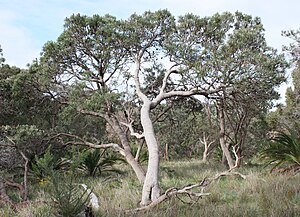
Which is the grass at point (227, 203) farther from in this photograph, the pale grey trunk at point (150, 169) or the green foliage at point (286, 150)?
the green foliage at point (286, 150)

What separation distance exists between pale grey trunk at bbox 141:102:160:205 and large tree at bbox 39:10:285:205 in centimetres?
2

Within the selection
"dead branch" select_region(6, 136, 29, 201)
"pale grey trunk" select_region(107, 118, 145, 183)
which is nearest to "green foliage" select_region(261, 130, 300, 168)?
"pale grey trunk" select_region(107, 118, 145, 183)

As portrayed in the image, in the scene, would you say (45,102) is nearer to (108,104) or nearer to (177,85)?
(108,104)

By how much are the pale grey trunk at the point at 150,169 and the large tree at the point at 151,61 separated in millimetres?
24

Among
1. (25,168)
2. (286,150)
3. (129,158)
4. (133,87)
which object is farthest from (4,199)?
(286,150)

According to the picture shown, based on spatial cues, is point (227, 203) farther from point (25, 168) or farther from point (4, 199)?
point (25, 168)

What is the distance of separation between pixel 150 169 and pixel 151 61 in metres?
4.42

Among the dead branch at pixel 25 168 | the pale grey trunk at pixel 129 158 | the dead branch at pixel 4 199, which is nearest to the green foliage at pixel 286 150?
the pale grey trunk at pixel 129 158

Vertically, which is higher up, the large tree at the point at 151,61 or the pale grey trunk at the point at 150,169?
the large tree at the point at 151,61

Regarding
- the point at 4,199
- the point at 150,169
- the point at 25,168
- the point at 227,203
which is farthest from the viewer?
the point at 25,168

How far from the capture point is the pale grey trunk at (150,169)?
6.54m

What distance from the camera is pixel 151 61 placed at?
1069cm

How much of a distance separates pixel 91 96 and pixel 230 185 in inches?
156

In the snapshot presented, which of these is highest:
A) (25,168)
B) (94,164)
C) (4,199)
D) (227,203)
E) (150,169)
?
(94,164)
